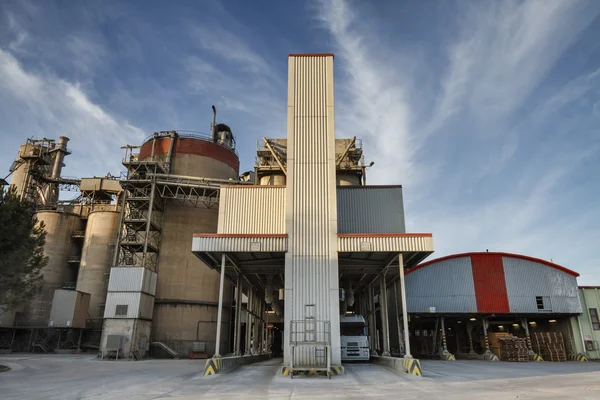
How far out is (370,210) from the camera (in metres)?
24.8

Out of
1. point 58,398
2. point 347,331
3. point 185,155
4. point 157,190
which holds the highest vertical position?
point 185,155

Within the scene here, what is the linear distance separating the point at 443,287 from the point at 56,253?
3775 cm

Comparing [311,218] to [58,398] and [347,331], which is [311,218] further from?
[58,398]

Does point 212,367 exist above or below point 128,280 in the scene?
below

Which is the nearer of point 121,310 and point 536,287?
point 121,310

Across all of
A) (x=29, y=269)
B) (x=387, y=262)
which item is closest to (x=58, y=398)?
(x=29, y=269)

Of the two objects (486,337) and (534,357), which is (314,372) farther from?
(534,357)

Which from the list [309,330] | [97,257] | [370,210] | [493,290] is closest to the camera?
[309,330]

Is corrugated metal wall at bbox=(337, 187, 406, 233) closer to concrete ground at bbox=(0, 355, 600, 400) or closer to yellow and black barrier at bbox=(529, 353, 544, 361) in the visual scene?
concrete ground at bbox=(0, 355, 600, 400)

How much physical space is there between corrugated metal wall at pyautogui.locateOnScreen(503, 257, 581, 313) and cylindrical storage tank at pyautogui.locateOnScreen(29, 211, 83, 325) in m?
41.8

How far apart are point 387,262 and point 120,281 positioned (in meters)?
19.9

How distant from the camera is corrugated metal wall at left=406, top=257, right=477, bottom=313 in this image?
31.6 meters

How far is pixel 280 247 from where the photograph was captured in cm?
1930

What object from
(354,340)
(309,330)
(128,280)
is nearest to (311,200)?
(309,330)
